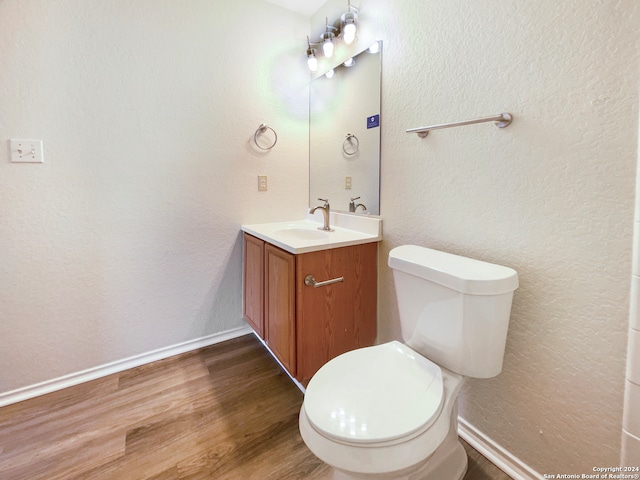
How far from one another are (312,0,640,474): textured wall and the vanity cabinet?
0.40 metres

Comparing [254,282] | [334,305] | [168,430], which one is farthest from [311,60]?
[168,430]

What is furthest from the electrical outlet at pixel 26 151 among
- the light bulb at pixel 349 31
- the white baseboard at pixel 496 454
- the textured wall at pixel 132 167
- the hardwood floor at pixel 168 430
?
the white baseboard at pixel 496 454

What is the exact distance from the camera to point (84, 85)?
1.52m

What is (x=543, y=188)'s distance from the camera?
3.31 ft

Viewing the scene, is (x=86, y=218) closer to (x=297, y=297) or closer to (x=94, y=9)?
(x=94, y=9)

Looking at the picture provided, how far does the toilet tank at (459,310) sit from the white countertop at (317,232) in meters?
0.43

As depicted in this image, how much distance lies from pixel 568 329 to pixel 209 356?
5.92 feet

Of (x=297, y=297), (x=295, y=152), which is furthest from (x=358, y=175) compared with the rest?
(x=297, y=297)

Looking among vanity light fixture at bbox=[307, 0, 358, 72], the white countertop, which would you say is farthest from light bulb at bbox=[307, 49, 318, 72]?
the white countertop

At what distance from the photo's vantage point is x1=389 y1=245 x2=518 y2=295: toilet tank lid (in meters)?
0.94

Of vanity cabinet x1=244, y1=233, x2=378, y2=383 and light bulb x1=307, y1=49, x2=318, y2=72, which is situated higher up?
light bulb x1=307, y1=49, x2=318, y2=72

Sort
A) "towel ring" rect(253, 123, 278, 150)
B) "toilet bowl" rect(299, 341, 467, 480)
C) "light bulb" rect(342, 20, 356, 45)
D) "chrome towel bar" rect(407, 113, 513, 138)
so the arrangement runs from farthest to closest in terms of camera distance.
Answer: "towel ring" rect(253, 123, 278, 150), "light bulb" rect(342, 20, 356, 45), "chrome towel bar" rect(407, 113, 513, 138), "toilet bowl" rect(299, 341, 467, 480)

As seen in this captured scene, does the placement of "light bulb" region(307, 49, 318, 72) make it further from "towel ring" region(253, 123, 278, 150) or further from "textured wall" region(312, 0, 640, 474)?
"textured wall" region(312, 0, 640, 474)

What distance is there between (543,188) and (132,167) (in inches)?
74.1
